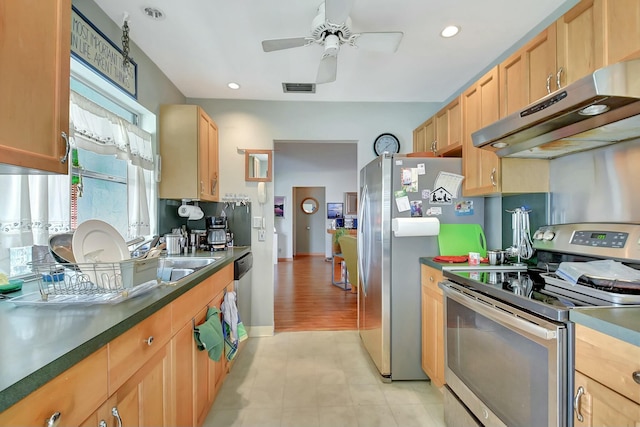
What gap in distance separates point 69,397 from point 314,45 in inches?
88.8

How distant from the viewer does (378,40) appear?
172cm

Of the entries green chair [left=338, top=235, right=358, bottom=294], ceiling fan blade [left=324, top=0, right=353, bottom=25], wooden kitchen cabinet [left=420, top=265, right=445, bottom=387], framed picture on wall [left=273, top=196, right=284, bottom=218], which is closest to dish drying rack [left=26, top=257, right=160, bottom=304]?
ceiling fan blade [left=324, top=0, right=353, bottom=25]

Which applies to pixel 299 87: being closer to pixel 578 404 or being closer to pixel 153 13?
pixel 153 13

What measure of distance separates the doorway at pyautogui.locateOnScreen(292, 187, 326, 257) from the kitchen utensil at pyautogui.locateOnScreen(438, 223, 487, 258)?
6464 millimetres

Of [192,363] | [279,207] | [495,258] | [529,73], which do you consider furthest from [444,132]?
[279,207]

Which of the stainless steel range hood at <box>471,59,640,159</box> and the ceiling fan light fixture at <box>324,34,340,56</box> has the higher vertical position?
the ceiling fan light fixture at <box>324,34,340,56</box>

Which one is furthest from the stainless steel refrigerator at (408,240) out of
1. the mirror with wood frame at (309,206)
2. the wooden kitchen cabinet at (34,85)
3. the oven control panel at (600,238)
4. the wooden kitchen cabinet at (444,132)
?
the mirror with wood frame at (309,206)

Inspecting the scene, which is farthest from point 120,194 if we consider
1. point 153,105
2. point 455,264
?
point 455,264

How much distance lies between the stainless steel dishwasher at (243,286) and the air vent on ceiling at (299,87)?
1.68 metres

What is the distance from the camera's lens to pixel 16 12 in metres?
0.81

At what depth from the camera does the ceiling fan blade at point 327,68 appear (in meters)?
1.83

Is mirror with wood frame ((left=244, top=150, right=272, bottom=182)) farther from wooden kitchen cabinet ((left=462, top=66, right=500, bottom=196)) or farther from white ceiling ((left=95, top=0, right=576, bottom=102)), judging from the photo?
wooden kitchen cabinet ((left=462, top=66, right=500, bottom=196))

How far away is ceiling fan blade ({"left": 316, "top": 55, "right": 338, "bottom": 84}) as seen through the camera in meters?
1.83

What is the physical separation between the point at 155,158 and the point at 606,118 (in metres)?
2.80
